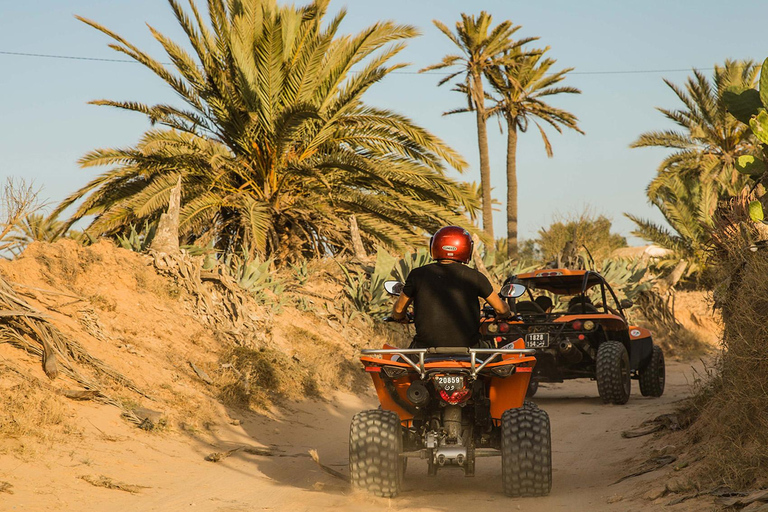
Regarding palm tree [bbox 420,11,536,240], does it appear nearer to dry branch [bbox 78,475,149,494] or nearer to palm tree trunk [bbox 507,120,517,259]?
palm tree trunk [bbox 507,120,517,259]

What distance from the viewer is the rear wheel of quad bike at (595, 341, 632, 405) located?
36.3 ft

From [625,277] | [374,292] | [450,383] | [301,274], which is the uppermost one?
[625,277]

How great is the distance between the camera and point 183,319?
39.2ft

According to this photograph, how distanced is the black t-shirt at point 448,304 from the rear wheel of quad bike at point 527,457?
0.75 metres

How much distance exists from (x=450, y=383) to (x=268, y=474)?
2.48m

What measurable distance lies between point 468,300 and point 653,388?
24.2ft

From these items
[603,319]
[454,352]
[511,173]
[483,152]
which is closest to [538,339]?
[603,319]

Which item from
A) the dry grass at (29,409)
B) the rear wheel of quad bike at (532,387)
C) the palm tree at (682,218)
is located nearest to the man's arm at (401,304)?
the dry grass at (29,409)

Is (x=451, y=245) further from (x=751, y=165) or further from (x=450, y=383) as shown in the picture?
(x=751, y=165)

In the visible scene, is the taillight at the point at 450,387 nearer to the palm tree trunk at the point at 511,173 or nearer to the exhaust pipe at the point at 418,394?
the exhaust pipe at the point at 418,394

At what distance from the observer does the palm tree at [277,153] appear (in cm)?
1697

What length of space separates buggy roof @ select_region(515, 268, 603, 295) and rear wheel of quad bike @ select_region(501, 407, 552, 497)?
586 cm

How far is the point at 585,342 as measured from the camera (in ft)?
37.4

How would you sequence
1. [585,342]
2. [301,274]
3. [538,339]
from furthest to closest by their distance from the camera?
[301,274], [585,342], [538,339]
